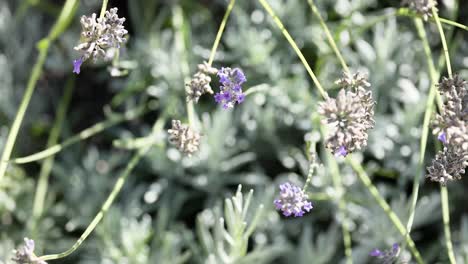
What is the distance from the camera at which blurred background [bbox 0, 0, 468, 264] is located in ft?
4.53

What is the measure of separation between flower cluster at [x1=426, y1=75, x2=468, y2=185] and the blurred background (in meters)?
0.45

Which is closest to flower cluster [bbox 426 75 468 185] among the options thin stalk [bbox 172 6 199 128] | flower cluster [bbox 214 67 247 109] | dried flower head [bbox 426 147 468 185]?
dried flower head [bbox 426 147 468 185]

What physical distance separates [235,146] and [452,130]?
751 mm

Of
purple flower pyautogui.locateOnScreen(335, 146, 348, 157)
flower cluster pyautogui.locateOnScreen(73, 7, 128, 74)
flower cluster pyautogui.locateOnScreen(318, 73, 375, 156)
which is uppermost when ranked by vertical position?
flower cluster pyautogui.locateOnScreen(73, 7, 128, 74)

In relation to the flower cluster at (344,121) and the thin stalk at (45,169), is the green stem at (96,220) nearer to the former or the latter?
the thin stalk at (45,169)

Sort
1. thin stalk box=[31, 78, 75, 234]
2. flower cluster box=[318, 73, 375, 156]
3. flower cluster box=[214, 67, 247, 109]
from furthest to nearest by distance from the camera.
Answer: thin stalk box=[31, 78, 75, 234], flower cluster box=[214, 67, 247, 109], flower cluster box=[318, 73, 375, 156]

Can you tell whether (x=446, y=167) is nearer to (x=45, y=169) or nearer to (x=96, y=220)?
(x=96, y=220)

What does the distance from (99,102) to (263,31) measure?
48cm

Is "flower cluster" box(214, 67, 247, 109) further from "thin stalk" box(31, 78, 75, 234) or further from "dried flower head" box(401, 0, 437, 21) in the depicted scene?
"thin stalk" box(31, 78, 75, 234)

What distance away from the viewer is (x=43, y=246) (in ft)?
4.60

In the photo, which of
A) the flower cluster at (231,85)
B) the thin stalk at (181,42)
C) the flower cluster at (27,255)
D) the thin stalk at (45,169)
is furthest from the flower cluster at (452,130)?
the thin stalk at (45,169)

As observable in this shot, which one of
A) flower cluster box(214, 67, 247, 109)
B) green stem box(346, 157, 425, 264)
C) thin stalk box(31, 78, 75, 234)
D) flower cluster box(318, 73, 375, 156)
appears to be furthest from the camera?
thin stalk box(31, 78, 75, 234)

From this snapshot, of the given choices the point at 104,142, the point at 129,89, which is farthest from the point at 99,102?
the point at 129,89

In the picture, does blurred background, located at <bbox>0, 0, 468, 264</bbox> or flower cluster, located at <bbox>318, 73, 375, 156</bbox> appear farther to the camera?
blurred background, located at <bbox>0, 0, 468, 264</bbox>
